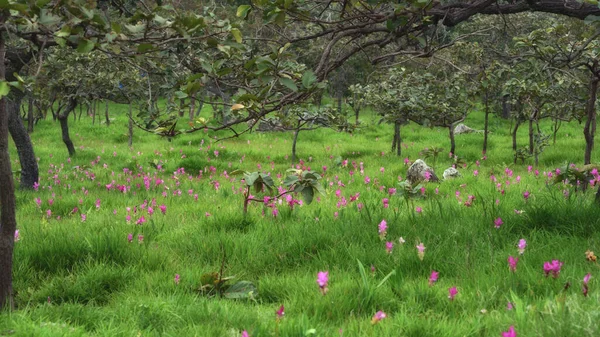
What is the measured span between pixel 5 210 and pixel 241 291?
1.62 m

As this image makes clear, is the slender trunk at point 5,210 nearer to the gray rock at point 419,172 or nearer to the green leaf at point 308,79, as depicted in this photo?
the green leaf at point 308,79

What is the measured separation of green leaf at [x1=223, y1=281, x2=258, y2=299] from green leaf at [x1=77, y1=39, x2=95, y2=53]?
73.6 inches

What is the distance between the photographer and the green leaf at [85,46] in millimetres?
2449

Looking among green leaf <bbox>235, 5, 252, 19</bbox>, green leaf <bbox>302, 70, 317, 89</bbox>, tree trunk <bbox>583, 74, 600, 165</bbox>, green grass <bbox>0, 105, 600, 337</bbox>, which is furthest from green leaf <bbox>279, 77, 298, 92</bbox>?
tree trunk <bbox>583, 74, 600, 165</bbox>

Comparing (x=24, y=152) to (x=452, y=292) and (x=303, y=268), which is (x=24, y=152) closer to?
(x=303, y=268)

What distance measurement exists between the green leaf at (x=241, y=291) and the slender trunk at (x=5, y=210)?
1.40 metres

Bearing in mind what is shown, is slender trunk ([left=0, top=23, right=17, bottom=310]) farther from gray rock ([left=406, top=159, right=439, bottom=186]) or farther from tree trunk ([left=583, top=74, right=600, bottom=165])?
gray rock ([left=406, top=159, right=439, bottom=186])

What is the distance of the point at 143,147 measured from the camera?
48.1 feet

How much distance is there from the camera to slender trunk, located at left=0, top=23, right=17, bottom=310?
2.91 m

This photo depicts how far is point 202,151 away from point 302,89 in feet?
32.1

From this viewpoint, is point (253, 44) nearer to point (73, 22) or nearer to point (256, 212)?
point (256, 212)

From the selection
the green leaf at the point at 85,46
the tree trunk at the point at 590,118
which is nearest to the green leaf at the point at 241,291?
the green leaf at the point at 85,46

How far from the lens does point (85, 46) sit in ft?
8.09

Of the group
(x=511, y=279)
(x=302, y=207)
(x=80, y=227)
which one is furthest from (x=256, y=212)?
(x=511, y=279)
